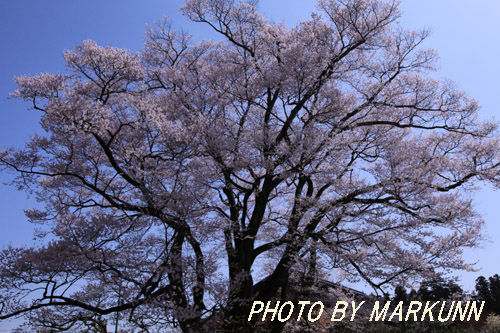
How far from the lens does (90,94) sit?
30.1ft

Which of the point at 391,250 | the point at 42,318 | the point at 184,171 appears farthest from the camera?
the point at 391,250

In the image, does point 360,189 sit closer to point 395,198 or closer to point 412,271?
point 395,198

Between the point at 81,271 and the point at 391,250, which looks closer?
the point at 81,271

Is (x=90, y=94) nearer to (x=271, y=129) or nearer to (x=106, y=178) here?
(x=106, y=178)

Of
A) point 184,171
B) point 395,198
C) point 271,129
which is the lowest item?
point 395,198

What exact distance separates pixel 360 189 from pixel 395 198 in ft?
2.55

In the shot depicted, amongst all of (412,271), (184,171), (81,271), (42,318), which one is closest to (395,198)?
(412,271)

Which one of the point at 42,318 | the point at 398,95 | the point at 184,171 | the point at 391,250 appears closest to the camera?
the point at 42,318

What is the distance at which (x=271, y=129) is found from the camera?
10070 millimetres

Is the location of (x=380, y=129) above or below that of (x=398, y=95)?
below

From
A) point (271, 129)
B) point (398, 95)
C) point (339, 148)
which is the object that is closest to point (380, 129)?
point (398, 95)

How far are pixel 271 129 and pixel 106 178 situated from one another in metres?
4.10

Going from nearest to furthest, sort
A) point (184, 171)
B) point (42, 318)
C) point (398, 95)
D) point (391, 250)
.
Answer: point (42, 318), point (184, 171), point (391, 250), point (398, 95)

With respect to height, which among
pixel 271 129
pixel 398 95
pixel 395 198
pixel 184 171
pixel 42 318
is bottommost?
pixel 42 318
